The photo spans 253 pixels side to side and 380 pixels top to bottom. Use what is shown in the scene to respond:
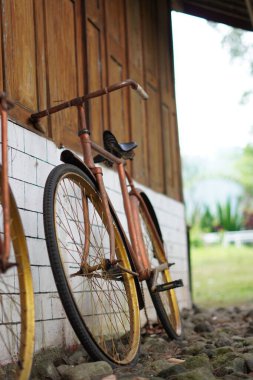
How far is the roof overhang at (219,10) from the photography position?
8.02m

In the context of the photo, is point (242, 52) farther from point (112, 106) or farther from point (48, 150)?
point (48, 150)

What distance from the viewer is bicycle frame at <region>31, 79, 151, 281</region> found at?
11.6 feet

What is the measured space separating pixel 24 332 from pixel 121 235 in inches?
46.5

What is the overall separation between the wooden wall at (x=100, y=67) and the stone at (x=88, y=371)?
1.32 m

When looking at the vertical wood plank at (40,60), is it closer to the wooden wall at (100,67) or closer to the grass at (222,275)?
the wooden wall at (100,67)

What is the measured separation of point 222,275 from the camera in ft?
45.8

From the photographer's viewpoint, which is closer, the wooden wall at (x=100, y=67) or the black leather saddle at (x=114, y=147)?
the wooden wall at (x=100, y=67)

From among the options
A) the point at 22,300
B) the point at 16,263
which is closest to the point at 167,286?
the point at 22,300

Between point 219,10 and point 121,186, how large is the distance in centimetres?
474

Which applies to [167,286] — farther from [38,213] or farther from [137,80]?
[137,80]

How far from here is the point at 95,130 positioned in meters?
5.11

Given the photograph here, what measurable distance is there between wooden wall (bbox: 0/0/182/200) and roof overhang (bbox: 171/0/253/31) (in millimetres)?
323

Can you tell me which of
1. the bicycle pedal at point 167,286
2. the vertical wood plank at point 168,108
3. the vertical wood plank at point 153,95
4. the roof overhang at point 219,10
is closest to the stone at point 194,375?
the bicycle pedal at point 167,286


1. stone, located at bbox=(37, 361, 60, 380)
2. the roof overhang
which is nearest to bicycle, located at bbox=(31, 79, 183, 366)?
stone, located at bbox=(37, 361, 60, 380)
